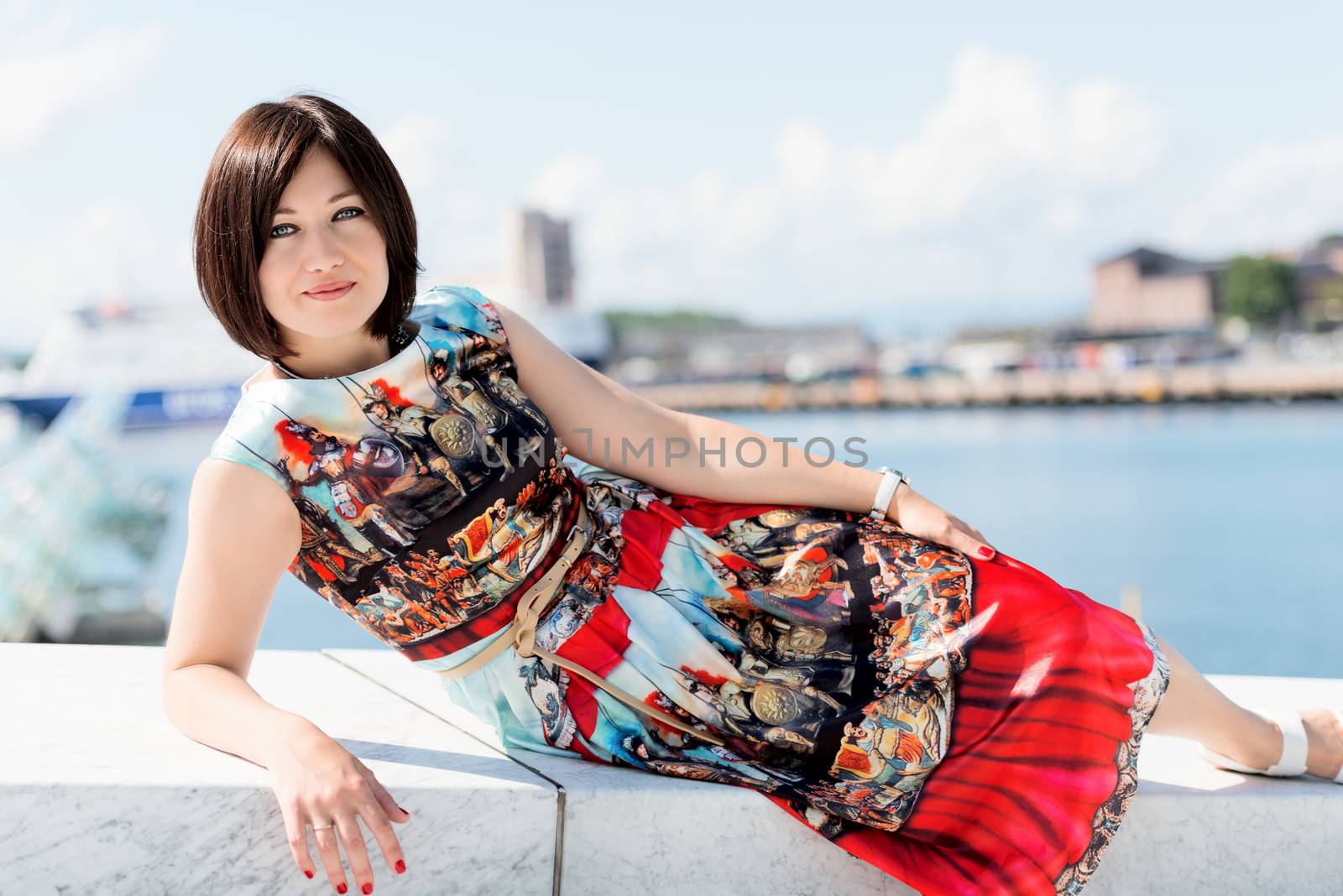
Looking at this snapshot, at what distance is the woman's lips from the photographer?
3.32ft

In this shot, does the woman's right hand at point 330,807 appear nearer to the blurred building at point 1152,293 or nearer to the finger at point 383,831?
the finger at point 383,831

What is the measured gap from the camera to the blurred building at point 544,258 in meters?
39.1

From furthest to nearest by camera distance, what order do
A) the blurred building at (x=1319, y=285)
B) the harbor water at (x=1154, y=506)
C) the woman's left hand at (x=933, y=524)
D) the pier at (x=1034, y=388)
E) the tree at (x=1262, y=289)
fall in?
1. the tree at (x=1262, y=289)
2. the blurred building at (x=1319, y=285)
3. the pier at (x=1034, y=388)
4. the harbor water at (x=1154, y=506)
5. the woman's left hand at (x=933, y=524)

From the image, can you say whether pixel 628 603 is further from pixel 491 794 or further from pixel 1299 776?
pixel 1299 776

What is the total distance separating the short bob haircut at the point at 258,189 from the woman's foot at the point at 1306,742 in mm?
960

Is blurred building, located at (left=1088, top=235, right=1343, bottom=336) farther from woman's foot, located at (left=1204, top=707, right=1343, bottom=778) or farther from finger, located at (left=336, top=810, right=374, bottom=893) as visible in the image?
finger, located at (left=336, top=810, right=374, bottom=893)

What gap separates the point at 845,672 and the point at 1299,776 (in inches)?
19.2

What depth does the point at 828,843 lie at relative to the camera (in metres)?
1.04

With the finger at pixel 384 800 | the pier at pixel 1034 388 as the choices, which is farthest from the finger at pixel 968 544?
the pier at pixel 1034 388

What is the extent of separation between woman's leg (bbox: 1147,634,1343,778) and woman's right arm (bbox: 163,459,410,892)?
704mm

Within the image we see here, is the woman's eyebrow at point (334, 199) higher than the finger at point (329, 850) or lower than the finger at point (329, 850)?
higher

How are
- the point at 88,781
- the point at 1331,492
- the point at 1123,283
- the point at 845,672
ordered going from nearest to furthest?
1. the point at 88,781
2. the point at 845,672
3. the point at 1331,492
4. the point at 1123,283

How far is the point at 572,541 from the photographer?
1121mm

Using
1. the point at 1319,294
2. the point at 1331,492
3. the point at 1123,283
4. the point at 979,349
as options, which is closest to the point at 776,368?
the point at 979,349
